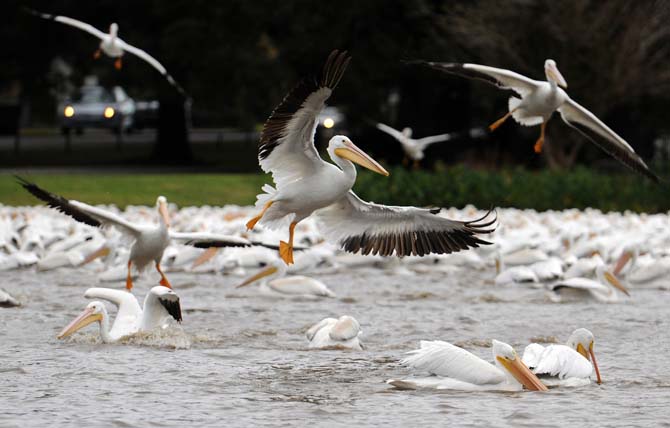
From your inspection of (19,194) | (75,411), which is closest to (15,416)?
(75,411)

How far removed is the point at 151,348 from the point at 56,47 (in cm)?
2367

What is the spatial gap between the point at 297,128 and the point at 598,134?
3.71 m

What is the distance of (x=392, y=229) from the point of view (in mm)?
8086

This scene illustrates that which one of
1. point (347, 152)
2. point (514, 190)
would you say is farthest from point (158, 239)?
point (514, 190)

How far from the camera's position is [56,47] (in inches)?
1202

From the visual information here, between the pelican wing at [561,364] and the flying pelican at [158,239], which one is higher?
the flying pelican at [158,239]

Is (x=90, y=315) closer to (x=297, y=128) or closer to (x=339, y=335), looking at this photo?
(x=339, y=335)

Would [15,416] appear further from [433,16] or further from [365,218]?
[433,16]

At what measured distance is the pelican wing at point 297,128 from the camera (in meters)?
6.82

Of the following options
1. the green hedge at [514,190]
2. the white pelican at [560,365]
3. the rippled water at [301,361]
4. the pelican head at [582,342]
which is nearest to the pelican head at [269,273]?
the rippled water at [301,361]

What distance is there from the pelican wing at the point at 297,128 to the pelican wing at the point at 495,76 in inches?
62.1

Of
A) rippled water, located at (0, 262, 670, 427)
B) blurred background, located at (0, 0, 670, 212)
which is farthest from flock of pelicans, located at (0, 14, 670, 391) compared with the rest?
blurred background, located at (0, 0, 670, 212)

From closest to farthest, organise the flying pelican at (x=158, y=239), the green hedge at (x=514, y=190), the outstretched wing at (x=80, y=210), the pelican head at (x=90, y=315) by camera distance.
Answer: the pelican head at (x=90, y=315), the outstretched wing at (x=80, y=210), the flying pelican at (x=158, y=239), the green hedge at (x=514, y=190)

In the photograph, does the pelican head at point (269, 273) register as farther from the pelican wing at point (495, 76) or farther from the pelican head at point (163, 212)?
the pelican wing at point (495, 76)
